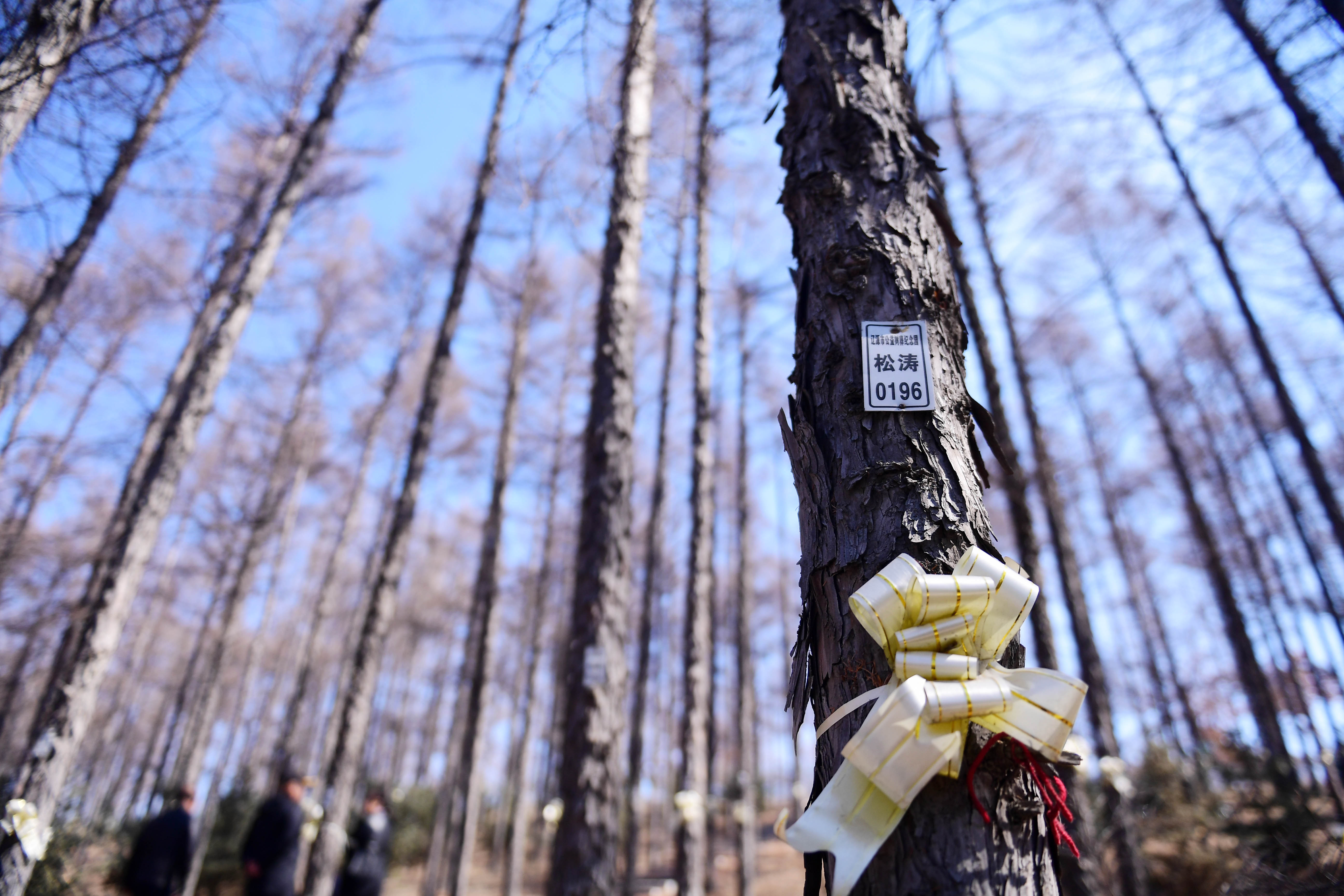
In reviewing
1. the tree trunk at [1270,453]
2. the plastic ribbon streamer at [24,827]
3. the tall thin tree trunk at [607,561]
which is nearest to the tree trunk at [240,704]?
the plastic ribbon streamer at [24,827]

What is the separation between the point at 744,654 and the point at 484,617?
12.8ft

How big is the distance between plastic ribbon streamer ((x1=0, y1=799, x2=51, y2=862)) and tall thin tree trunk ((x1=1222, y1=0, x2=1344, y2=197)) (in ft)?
34.3

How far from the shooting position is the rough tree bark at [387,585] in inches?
212

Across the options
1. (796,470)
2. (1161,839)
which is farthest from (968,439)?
(1161,839)

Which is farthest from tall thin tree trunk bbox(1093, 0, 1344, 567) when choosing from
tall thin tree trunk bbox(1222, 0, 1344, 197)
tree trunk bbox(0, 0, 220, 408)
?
tree trunk bbox(0, 0, 220, 408)

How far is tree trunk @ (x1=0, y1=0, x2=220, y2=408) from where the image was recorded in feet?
20.0

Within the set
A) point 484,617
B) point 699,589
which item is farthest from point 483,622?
point 699,589

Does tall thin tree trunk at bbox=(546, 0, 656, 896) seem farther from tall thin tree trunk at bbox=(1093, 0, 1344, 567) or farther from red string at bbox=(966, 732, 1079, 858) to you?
tall thin tree trunk at bbox=(1093, 0, 1344, 567)

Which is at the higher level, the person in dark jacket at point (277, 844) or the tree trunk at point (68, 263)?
the tree trunk at point (68, 263)

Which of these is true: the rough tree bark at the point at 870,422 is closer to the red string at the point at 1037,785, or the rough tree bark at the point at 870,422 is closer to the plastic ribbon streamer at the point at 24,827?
the red string at the point at 1037,785

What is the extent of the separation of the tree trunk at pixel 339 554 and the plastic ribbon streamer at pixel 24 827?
5165mm

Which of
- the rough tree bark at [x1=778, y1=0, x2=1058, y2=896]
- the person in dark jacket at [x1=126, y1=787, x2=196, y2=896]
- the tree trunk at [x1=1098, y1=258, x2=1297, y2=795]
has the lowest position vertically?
the person in dark jacket at [x1=126, y1=787, x2=196, y2=896]

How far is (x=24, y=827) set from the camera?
156 inches

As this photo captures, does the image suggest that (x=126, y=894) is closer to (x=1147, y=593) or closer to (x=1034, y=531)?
(x=1034, y=531)
